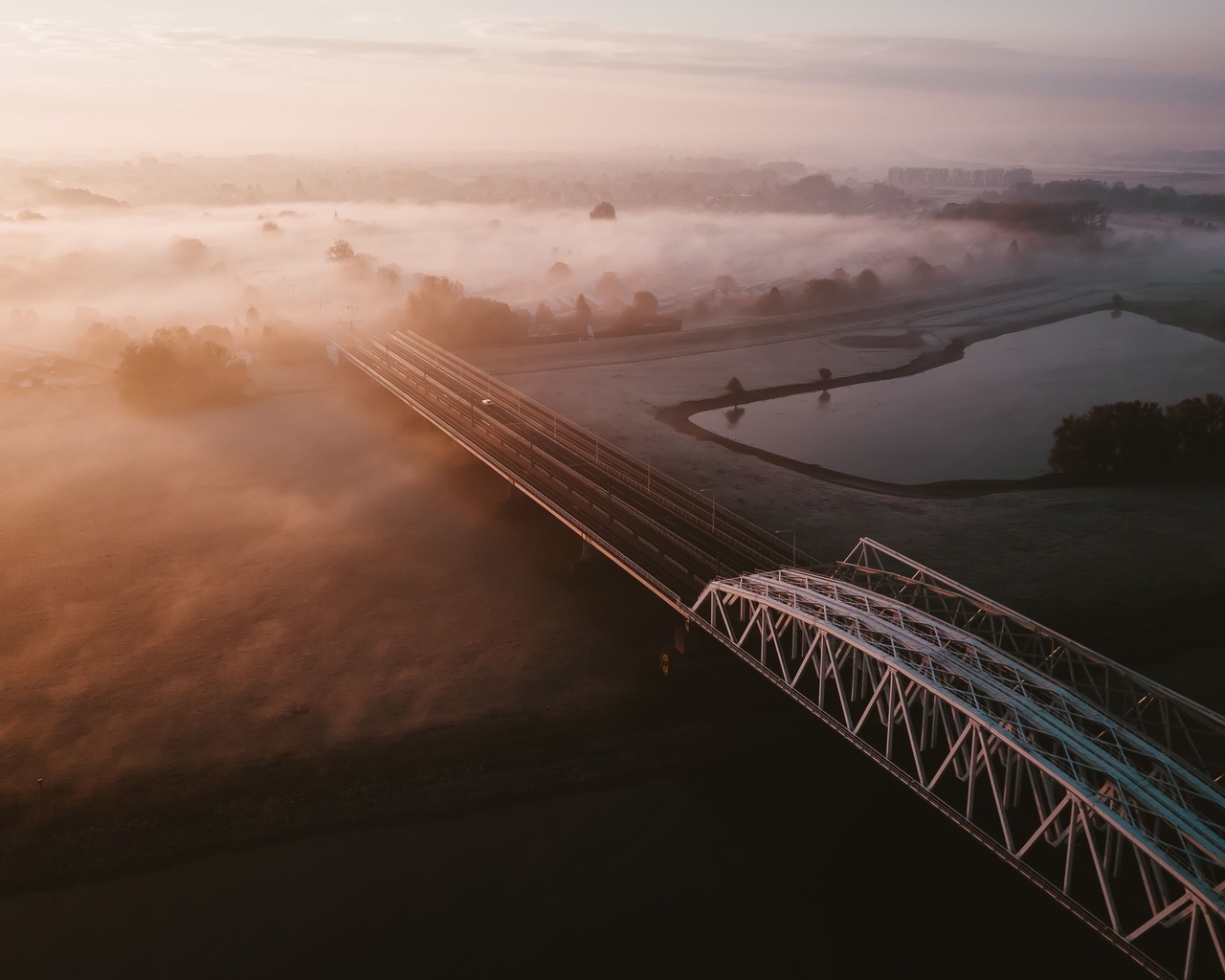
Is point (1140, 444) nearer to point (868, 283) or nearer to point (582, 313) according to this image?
point (582, 313)

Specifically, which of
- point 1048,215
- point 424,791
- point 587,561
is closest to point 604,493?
point 587,561

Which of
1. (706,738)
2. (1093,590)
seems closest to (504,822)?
(706,738)

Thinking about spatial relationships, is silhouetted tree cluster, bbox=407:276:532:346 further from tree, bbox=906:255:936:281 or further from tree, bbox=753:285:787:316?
tree, bbox=906:255:936:281

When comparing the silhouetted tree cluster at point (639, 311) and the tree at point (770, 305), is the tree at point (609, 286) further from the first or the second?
the tree at point (770, 305)

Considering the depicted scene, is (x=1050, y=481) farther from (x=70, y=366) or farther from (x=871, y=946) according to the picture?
(x=70, y=366)

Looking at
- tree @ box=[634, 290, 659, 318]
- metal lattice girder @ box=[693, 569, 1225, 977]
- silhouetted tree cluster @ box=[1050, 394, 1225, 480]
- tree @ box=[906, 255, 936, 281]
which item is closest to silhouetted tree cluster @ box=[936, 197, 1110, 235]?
tree @ box=[906, 255, 936, 281]
